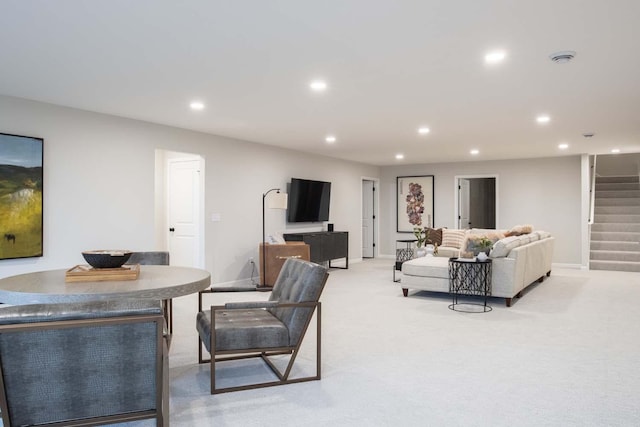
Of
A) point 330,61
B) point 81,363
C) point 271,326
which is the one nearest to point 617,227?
point 330,61

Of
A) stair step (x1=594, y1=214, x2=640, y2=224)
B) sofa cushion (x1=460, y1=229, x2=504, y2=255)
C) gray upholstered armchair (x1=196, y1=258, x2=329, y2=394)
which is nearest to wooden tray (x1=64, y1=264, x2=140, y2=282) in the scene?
gray upholstered armchair (x1=196, y1=258, x2=329, y2=394)

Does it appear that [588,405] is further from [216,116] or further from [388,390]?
[216,116]

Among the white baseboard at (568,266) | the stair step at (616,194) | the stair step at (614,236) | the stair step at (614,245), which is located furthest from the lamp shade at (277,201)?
the stair step at (616,194)

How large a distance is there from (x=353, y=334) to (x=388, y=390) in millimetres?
1362

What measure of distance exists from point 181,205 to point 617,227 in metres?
8.87

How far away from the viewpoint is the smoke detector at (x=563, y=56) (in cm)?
334

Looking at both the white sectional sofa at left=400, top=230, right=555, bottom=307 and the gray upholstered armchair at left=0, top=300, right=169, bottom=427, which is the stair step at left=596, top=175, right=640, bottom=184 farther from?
the gray upholstered armchair at left=0, top=300, right=169, bottom=427

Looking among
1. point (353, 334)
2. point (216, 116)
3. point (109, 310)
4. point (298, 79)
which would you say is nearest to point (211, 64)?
point (298, 79)

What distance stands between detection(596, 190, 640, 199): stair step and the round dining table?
11.1 m

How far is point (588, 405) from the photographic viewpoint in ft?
9.18

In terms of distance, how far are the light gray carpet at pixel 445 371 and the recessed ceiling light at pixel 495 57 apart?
2321 mm

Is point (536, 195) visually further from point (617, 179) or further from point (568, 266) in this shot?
point (617, 179)

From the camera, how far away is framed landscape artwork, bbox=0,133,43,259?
4469 millimetres

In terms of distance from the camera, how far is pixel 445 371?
3.38 metres
